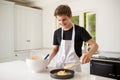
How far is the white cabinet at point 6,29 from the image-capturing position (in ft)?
9.73

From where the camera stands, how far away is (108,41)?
2838 mm

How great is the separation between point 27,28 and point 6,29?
24.6 inches

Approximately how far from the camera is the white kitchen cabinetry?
3.35 meters

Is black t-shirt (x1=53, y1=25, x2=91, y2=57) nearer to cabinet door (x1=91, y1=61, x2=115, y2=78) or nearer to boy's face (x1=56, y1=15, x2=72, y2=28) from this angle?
boy's face (x1=56, y1=15, x2=72, y2=28)

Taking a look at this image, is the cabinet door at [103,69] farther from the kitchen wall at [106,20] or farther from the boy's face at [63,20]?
the boy's face at [63,20]

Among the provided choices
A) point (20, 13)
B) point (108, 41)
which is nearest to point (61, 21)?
point (108, 41)

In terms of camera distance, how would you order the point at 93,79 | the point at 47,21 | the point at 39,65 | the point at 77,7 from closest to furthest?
the point at 93,79 < the point at 39,65 < the point at 77,7 < the point at 47,21

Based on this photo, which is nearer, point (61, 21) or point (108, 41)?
point (61, 21)

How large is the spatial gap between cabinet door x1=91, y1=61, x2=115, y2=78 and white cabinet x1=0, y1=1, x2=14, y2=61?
1.76 m

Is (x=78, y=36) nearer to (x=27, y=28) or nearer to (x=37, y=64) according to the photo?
(x=37, y=64)

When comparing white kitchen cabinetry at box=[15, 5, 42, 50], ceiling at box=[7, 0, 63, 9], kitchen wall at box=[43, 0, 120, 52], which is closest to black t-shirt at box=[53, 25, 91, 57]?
kitchen wall at box=[43, 0, 120, 52]

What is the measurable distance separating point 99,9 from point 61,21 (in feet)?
5.84

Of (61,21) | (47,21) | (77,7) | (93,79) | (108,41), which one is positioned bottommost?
(93,79)

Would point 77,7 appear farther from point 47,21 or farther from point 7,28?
point 7,28
